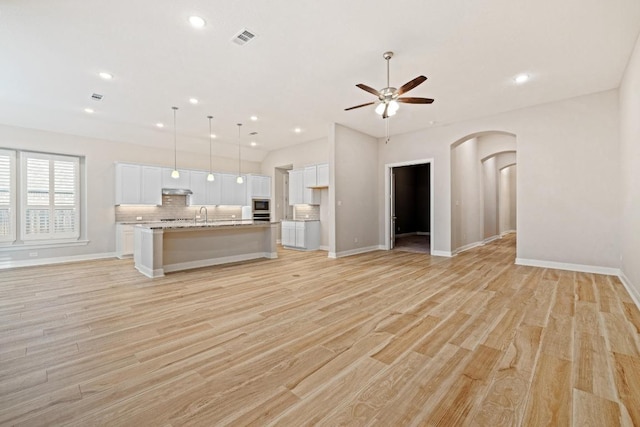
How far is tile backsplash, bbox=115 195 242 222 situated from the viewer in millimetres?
7278

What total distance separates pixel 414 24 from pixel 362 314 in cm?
327

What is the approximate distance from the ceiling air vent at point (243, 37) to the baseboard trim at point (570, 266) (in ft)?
20.3

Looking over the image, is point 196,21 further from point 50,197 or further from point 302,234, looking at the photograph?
point 50,197

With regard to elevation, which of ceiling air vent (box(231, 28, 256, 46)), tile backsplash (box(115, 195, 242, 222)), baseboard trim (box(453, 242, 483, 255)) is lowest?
baseboard trim (box(453, 242, 483, 255))

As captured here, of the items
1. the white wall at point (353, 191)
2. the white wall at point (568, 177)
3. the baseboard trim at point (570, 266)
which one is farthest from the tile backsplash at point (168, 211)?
the baseboard trim at point (570, 266)

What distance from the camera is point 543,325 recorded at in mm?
2713

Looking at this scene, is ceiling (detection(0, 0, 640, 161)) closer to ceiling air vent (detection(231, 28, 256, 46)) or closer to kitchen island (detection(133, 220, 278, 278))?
ceiling air vent (detection(231, 28, 256, 46))

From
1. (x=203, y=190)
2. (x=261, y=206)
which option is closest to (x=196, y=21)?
(x=203, y=190)

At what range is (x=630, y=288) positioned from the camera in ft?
12.0

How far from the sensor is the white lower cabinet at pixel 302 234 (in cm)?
770

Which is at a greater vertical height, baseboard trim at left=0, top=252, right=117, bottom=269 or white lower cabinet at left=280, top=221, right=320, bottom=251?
white lower cabinet at left=280, top=221, right=320, bottom=251

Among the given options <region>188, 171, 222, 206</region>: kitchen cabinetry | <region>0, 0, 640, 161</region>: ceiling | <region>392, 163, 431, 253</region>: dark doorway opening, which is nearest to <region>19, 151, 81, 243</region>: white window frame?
<region>0, 0, 640, 161</region>: ceiling

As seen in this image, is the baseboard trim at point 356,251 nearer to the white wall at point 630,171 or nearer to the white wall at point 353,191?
the white wall at point 353,191

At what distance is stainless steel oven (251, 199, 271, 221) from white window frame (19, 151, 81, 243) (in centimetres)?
450
